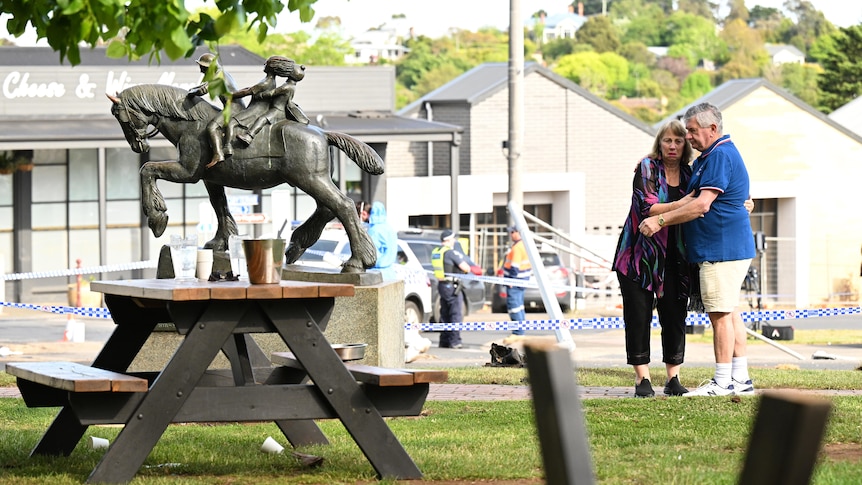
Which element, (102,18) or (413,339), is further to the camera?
(413,339)

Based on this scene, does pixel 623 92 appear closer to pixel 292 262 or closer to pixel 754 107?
pixel 754 107

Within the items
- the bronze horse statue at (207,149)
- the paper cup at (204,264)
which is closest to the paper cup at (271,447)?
the paper cup at (204,264)

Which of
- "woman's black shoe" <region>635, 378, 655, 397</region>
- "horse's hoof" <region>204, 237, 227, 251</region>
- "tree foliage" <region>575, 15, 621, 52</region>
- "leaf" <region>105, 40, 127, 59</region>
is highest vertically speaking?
"tree foliage" <region>575, 15, 621, 52</region>

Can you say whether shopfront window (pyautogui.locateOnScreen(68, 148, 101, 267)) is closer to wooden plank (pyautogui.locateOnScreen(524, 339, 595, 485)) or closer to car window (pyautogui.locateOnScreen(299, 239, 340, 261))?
car window (pyautogui.locateOnScreen(299, 239, 340, 261))

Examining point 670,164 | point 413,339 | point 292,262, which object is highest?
point 670,164

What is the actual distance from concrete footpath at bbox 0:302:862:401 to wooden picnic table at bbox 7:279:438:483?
3.56 meters

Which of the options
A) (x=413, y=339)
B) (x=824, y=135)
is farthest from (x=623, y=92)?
(x=413, y=339)

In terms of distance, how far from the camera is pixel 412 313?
19891 mm

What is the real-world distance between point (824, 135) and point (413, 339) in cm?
2892

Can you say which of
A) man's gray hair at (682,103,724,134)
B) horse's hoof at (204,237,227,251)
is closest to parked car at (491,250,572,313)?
horse's hoof at (204,237,227,251)

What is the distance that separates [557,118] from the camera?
3900 cm

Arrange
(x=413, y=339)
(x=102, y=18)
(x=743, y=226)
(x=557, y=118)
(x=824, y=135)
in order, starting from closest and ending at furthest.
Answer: (x=102, y=18), (x=743, y=226), (x=413, y=339), (x=557, y=118), (x=824, y=135)

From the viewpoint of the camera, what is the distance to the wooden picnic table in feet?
18.9

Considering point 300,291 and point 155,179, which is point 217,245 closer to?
point 155,179
